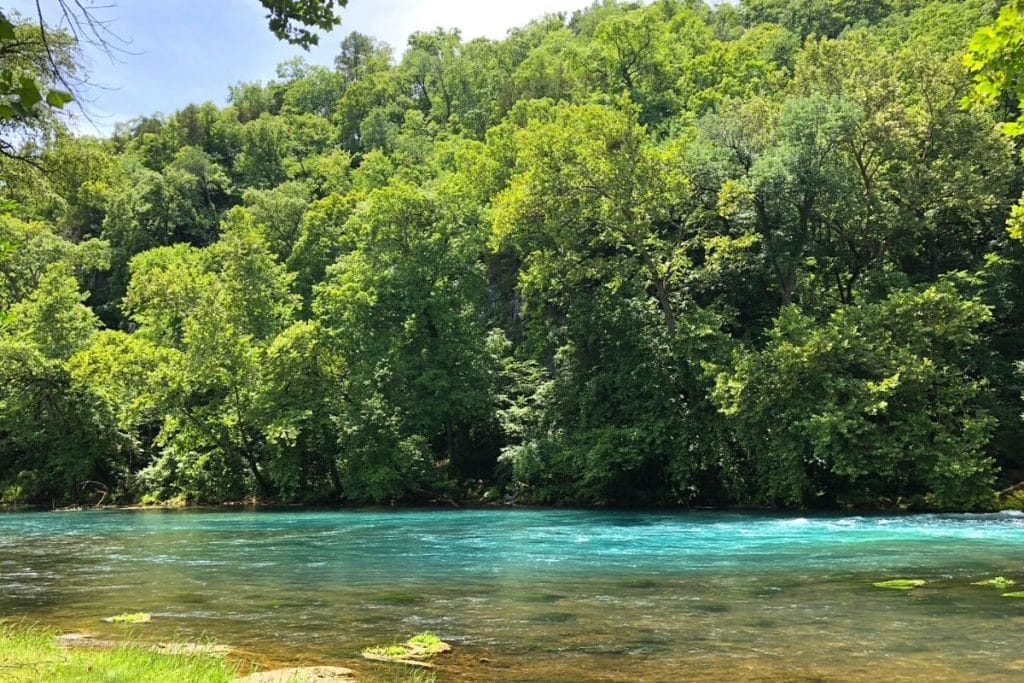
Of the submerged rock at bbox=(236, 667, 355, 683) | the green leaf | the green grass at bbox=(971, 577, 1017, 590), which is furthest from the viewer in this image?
the green grass at bbox=(971, 577, 1017, 590)

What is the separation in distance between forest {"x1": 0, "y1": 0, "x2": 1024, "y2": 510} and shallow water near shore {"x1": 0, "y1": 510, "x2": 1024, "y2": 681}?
5157mm

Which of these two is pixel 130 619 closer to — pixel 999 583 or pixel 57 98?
pixel 57 98

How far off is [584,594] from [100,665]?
725cm

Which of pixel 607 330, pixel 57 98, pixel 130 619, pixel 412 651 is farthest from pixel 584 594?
pixel 607 330

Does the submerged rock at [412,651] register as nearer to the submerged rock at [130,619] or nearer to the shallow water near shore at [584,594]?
the shallow water near shore at [584,594]

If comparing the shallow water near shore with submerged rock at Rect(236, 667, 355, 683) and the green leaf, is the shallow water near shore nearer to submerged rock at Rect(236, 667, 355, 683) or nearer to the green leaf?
submerged rock at Rect(236, 667, 355, 683)

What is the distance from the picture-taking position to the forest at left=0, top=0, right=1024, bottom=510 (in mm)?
24750

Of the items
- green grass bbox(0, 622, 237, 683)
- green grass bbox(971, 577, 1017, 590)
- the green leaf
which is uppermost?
the green leaf

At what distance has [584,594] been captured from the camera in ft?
38.8

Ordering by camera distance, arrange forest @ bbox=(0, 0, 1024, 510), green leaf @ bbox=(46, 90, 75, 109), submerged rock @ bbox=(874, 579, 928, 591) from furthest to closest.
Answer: forest @ bbox=(0, 0, 1024, 510)
submerged rock @ bbox=(874, 579, 928, 591)
green leaf @ bbox=(46, 90, 75, 109)

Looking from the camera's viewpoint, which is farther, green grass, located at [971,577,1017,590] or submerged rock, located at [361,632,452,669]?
green grass, located at [971,577,1017,590]

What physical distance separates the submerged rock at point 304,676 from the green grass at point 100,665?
230mm

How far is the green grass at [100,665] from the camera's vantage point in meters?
5.85

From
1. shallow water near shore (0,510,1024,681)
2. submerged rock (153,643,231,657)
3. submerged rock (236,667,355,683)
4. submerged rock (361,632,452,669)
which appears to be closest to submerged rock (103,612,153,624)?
shallow water near shore (0,510,1024,681)
